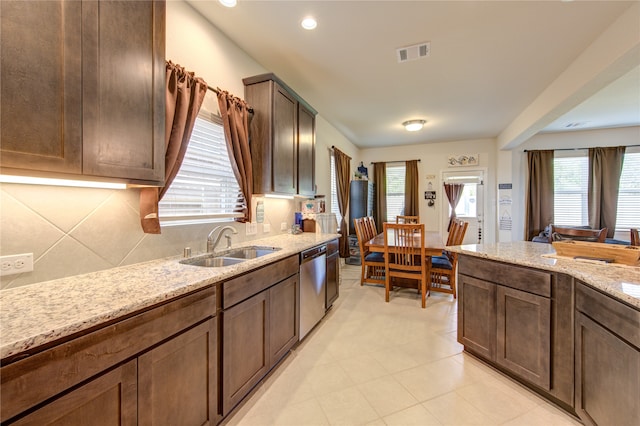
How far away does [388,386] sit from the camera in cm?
181

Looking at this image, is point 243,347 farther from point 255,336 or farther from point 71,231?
point 71,231

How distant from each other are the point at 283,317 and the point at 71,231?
138 centimetres

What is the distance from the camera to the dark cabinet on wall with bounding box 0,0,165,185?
2.94ft

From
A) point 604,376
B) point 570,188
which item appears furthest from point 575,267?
point 570,188

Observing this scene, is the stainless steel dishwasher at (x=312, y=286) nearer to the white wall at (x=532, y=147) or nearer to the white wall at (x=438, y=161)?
the white wall at (x=438, y=161)

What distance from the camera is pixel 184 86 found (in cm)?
170

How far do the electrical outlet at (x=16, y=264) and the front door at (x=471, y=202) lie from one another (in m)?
6.46

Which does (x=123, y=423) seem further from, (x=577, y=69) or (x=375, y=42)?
(x=577, y=69)

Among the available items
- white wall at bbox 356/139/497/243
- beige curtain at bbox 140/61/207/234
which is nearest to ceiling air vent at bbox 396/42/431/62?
beige curtain at bbox 140/61/207/234

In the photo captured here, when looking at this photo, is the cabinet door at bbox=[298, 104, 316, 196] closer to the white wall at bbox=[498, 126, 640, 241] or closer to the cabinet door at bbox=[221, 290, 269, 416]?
the cabinet door at bbox=[221, 290, 269, 416]

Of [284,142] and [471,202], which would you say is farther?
[471,202]

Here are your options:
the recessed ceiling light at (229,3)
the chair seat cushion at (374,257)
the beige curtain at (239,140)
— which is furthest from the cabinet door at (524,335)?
the recessed ceiling light at (229,3)

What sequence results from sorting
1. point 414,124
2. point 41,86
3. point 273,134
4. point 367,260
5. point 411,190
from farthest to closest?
point 411,190 < point 414,124 < point 367,260 < point 273,134 < point 41,86

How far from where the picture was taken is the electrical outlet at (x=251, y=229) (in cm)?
246
